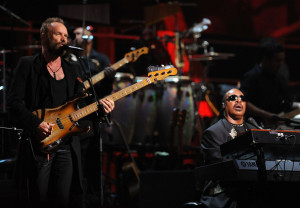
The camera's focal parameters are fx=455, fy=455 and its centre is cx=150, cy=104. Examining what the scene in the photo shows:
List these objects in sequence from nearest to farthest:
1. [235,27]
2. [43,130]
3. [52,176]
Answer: [43,130]
[52,176]
[235,27]

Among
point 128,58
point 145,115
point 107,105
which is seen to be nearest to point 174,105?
point 145,115

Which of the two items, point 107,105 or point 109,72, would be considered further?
point 109,72

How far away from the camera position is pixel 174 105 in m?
8.54

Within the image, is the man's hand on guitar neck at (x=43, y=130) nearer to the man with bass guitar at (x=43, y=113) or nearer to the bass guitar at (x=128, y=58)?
the man with bass guitar at (x=43, y=113)

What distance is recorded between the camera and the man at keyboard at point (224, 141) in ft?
15.2

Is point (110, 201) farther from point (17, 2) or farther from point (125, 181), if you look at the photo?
point (17, 2)

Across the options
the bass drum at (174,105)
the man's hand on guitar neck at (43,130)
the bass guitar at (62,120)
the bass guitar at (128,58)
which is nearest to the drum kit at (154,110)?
the bass drum at (174,105)

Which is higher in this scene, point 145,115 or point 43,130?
point 145,115

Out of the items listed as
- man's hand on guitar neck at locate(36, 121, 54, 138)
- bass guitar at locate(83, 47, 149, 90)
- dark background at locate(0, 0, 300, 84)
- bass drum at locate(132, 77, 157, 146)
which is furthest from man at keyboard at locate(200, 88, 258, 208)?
dark background at locate(0, 0, 300, 84)

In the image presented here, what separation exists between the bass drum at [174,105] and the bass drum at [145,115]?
116 mm

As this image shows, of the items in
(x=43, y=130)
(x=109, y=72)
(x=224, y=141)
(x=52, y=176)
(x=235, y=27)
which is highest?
(x=235, y=27)

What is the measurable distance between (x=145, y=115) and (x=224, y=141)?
3.55 metres

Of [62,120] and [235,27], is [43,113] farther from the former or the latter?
[235,27]

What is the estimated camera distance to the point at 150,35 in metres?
9.32
